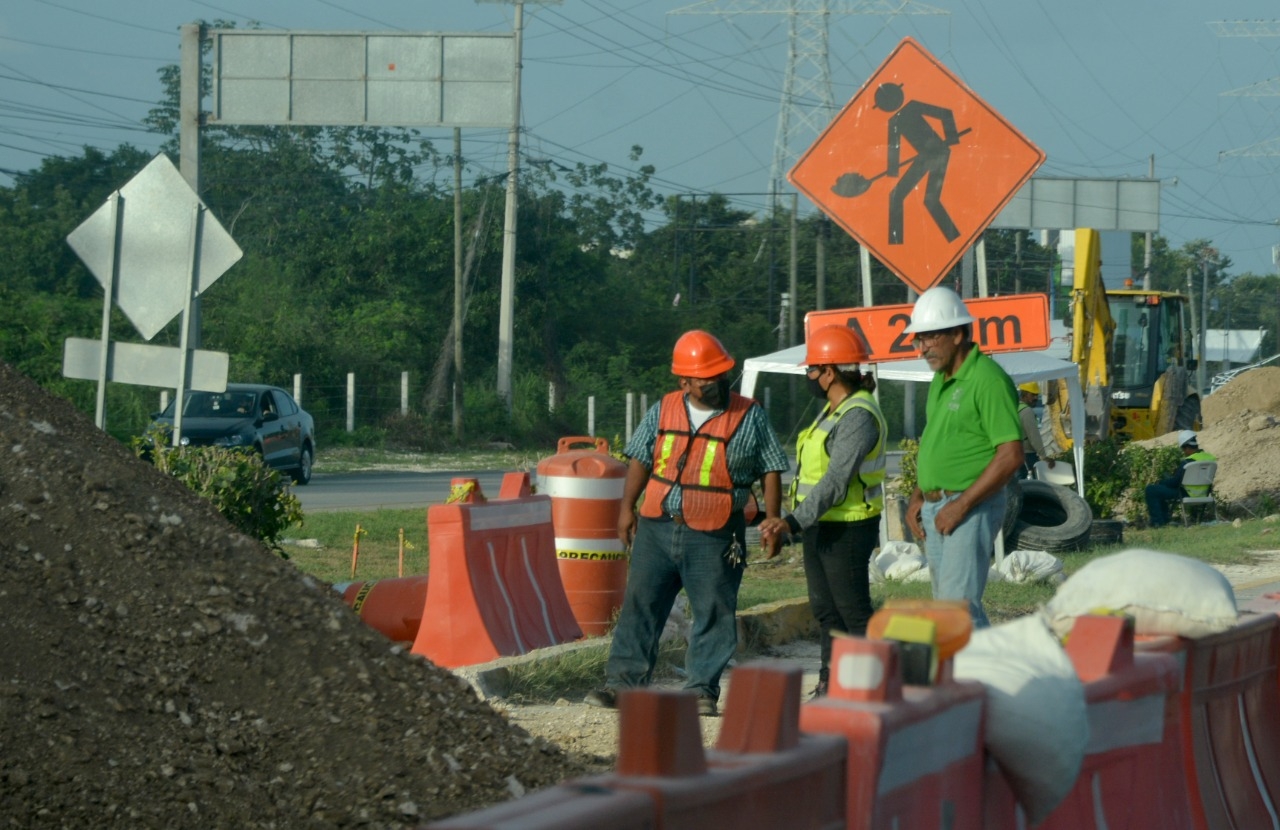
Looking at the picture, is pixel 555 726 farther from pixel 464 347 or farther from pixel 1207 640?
pixel 464 347

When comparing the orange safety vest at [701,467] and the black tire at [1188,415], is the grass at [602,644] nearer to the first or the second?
the orange safety vest at [701,467]

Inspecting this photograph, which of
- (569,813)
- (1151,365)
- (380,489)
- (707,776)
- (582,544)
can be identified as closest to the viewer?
(569,813)

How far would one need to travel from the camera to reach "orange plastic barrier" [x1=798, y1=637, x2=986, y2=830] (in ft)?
9.55

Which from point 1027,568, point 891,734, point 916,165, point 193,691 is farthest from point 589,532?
point 891,734

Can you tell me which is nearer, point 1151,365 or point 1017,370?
point 1017,370

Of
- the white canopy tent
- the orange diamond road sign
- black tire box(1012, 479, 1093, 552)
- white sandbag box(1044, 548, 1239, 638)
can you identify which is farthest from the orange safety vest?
black tire box(1012, 479, 1093, 552)

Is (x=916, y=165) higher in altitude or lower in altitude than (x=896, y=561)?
higher

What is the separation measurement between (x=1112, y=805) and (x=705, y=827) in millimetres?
1890

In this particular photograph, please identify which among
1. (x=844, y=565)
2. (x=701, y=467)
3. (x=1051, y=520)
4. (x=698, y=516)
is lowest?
(x=1051, y=520)

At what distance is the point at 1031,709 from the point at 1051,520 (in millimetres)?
13674

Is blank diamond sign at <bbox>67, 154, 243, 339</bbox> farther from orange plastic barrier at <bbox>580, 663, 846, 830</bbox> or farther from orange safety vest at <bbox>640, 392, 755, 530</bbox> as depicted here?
orange plastic barrier at <bbox>580, 663, 846, 830</bbox>

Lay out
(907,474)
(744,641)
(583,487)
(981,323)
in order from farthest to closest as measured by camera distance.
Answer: (907,474) < (981,323) < (583,487) < (744,641)

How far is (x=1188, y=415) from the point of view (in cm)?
2909

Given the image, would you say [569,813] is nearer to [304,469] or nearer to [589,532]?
[589,532]
